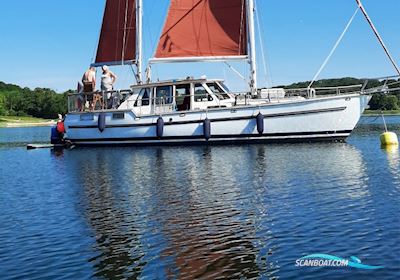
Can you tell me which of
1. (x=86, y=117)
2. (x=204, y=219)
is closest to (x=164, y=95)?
(x=86, y=117)

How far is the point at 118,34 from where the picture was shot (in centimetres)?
3450

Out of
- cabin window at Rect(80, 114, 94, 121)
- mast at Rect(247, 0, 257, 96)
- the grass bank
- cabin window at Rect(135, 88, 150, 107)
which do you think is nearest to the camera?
mast at Rect(247, 0, 257, 96)

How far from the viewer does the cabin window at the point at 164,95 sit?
31.2 m

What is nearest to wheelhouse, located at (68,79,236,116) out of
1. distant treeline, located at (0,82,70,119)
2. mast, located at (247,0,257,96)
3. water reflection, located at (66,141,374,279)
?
mast, located at (247,0,257,96)

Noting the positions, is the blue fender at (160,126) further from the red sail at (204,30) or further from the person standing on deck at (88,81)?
the person standing on deck at (88,81)

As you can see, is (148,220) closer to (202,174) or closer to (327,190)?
(327,190)

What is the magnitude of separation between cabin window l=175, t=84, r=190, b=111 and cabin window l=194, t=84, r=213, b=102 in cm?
55

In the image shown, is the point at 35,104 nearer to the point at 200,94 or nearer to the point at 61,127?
the point at 61,127

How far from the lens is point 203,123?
29.8 meters

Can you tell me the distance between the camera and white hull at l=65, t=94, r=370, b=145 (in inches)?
1105

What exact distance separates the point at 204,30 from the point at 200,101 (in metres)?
4.45

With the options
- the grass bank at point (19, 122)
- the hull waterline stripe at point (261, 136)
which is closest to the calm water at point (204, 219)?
the hull waterline stripe at point (261, 136)

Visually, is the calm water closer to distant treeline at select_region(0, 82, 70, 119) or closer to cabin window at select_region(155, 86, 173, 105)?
cabin window at select_region(155, 86, 173, 105)

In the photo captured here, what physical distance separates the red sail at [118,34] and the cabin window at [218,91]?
604 centimetres
